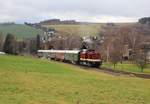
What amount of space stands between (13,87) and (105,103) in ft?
18.1

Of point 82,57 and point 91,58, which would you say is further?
point 82,57

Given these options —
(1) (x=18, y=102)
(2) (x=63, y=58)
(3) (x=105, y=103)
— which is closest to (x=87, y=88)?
(3) (x=105, y=103)

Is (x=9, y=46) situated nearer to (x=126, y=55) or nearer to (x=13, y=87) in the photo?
(x=126, y=55)

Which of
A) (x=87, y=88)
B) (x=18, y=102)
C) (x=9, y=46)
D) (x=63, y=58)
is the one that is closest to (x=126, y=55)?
(x=9, y=46)

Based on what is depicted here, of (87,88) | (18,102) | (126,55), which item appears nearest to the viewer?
(18,102)

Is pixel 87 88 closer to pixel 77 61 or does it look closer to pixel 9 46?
pixel 77 61

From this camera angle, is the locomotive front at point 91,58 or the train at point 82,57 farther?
the train at point 82,57

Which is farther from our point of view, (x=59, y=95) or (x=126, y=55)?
(x=126, y=55)

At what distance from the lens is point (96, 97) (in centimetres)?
2159

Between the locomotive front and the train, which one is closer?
the locomotive front

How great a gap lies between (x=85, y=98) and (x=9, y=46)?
126000 millimetres

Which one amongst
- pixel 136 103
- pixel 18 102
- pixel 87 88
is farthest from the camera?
pixel 87 88

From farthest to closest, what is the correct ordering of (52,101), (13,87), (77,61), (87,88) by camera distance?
(77,61), (87,88), (13,87), (52,101)

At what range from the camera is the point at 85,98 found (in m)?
21.0
